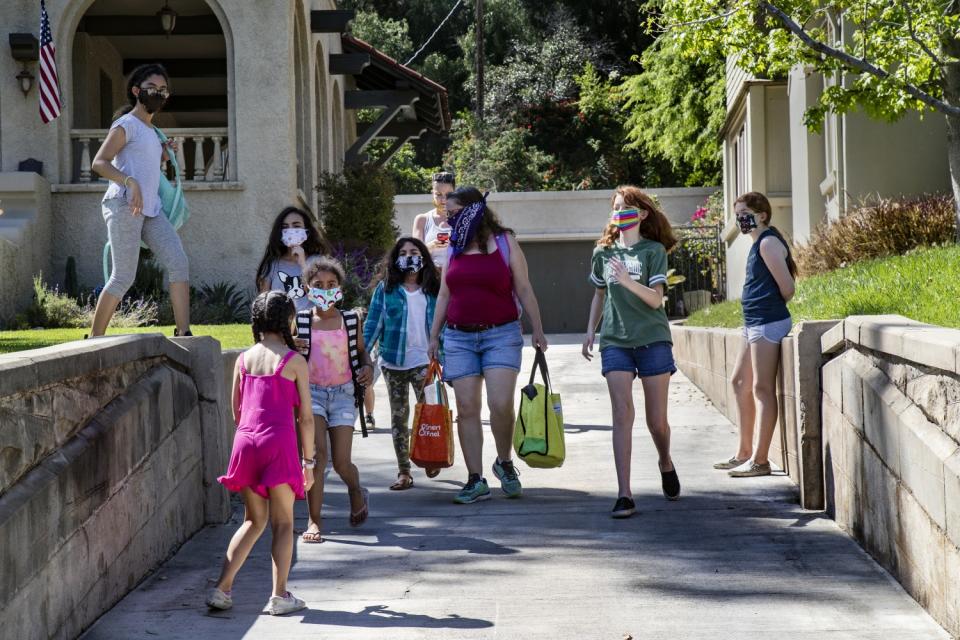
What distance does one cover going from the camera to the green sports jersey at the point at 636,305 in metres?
7.58

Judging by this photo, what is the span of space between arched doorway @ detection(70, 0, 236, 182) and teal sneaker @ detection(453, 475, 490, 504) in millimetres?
9695

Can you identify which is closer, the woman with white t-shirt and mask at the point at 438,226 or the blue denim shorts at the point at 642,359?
the blue denim shorts at the point at 642,359

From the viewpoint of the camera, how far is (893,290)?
9.85 meters

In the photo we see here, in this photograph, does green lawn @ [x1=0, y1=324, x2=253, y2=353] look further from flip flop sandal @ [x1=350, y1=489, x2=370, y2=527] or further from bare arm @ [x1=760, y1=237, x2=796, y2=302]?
bare arm @ [x1=760, y1=237, x2=796, y2=302]

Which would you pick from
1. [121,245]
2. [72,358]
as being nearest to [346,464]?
[121,245]

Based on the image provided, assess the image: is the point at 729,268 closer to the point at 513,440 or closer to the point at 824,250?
the point at 824,250

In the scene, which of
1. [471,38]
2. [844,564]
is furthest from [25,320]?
[471,38]

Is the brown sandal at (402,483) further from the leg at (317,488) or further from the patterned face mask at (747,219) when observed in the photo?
the patterned face mask at (747,219)

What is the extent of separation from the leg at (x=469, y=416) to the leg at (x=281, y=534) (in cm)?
247

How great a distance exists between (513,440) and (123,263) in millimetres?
2616

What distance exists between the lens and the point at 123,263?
7.99 metres

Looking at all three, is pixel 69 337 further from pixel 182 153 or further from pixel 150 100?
pixel 182 153

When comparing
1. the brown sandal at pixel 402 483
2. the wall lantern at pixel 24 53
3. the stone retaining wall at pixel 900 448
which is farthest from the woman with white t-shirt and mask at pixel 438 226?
the wall lantern at pixel 24 53

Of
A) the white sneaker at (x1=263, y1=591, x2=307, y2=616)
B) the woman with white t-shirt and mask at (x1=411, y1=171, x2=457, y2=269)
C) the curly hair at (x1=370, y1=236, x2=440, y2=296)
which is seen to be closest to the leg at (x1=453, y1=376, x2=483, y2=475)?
the curly hair at (x1=370, y1=236, x2=440, y2=296)
